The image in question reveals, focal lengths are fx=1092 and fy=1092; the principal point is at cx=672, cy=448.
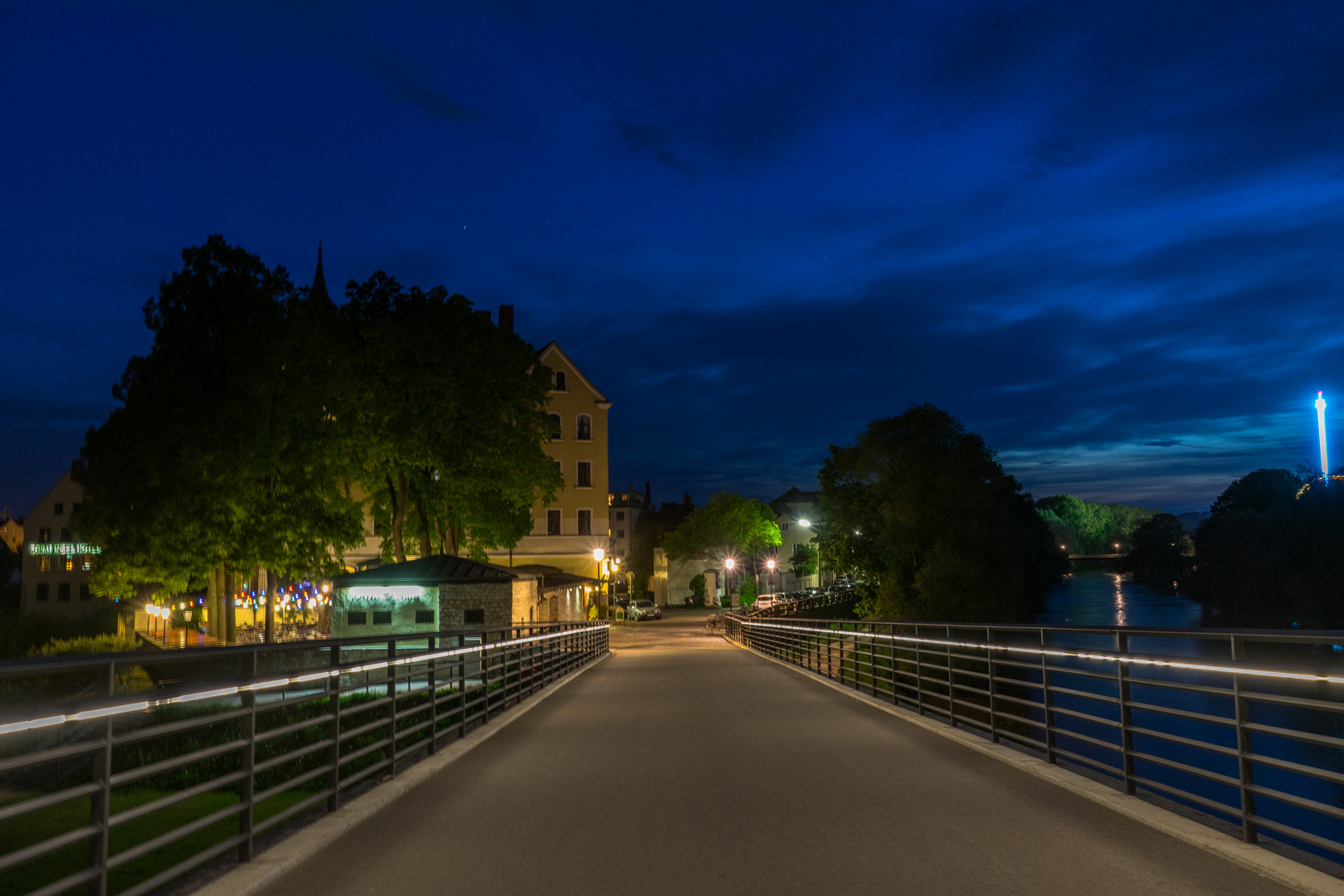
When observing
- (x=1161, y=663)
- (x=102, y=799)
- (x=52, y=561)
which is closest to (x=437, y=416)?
(x=1161, y=663)

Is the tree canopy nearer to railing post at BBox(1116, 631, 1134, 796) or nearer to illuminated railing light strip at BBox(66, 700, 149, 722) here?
railing post at BBox(1116, 631, 1134, 796)

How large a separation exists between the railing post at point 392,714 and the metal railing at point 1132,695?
539 centimetres

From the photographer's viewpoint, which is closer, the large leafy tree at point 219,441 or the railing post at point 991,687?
the railing post at point 991,687

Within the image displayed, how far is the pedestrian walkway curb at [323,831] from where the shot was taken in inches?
223

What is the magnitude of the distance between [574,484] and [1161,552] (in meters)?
85.0

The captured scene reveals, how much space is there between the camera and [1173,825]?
6.77 m

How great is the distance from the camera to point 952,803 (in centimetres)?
770

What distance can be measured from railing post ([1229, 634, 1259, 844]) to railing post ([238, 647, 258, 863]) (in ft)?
18.4

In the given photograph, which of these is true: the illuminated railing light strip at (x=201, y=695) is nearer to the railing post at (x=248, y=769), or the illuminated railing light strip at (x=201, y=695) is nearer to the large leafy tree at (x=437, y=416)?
the railing post at (x=248, y=769)

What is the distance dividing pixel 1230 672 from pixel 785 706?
926 centimetres

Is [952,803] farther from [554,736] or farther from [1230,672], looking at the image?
[554,736]

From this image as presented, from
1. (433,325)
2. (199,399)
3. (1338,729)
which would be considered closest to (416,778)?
(199,399)

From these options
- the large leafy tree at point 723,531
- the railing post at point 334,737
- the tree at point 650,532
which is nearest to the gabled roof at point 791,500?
the tree at point 650,532

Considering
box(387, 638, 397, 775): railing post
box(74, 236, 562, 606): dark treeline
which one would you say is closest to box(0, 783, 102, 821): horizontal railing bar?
box(387, 638, 397, 775): railing post
